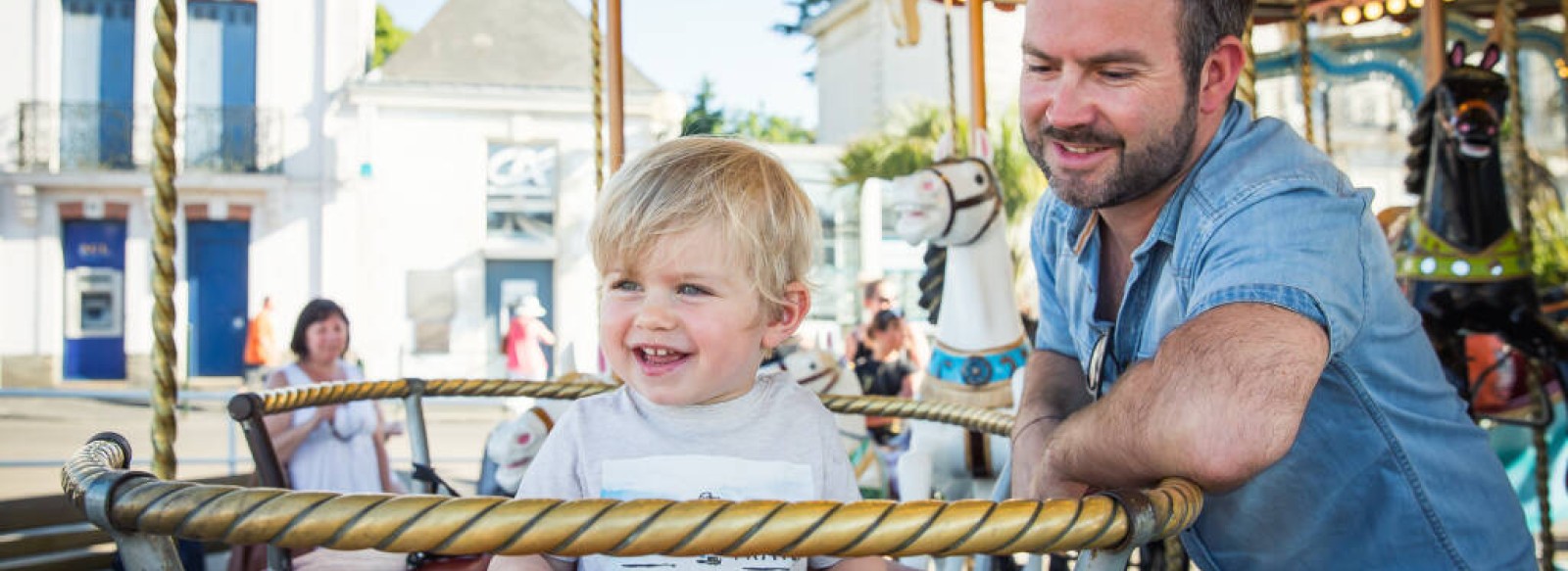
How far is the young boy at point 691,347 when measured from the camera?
126cm

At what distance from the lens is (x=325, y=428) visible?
148 inches

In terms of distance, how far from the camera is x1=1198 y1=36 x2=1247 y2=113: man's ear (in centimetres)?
132

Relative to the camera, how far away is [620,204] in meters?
1.28

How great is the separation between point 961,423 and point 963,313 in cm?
155

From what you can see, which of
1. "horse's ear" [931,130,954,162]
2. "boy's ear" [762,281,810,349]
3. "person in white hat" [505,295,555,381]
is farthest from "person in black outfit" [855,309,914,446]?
"boy's ear" [762,281,810,349]

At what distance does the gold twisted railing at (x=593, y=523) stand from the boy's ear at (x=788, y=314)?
0.57 meters

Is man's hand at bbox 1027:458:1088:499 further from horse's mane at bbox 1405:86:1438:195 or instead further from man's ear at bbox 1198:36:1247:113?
horse's mane at bbox 1405:86:1438:195

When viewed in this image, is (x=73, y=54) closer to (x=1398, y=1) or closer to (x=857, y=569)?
(x=1398, y=1)

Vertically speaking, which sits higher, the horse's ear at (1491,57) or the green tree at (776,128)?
the green tree at (776,128)

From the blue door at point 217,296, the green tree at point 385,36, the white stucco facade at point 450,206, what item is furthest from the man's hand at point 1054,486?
the green tree at point 385,36

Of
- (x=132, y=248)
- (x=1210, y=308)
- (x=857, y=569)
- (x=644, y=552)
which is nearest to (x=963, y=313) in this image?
(x=857, y=569)

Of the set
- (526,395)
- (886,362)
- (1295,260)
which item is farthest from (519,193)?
(1295,260)

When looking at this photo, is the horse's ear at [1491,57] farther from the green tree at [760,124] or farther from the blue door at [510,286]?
the green tree at [760,124]

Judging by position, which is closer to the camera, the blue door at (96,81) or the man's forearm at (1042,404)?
the man's forearm at (1042,404)
